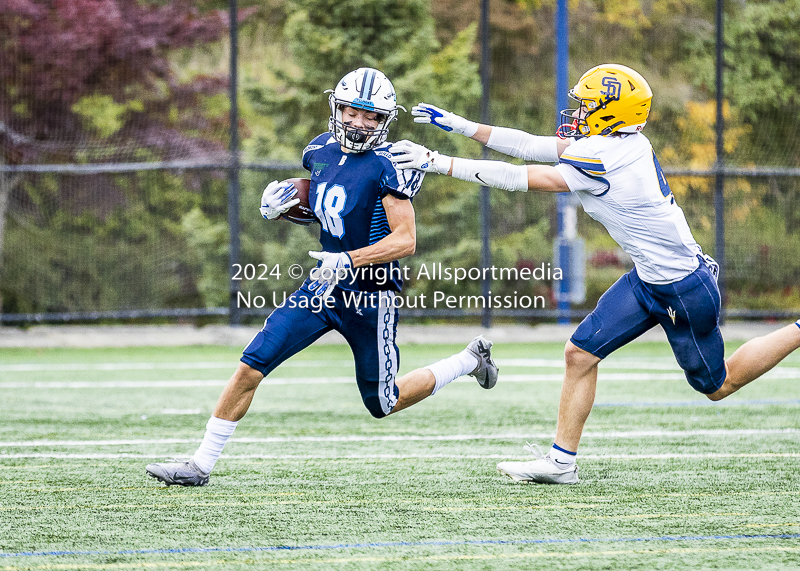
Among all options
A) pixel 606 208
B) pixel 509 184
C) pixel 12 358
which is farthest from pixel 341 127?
pixel 12 358

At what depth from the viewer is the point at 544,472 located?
4.87 metres

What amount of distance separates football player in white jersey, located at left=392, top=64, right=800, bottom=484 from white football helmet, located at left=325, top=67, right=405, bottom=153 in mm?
147

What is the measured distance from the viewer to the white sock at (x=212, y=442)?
4.75 m

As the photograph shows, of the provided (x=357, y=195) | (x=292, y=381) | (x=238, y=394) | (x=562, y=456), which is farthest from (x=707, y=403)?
(x=238, y=394)

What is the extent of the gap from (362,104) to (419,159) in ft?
1.27

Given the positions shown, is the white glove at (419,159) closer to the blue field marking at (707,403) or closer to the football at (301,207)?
the football at (301,207)

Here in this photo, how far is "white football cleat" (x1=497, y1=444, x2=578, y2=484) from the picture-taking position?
488 cm

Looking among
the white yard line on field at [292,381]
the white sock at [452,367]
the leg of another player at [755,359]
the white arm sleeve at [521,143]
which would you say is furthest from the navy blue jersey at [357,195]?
the white yard line on field at [292,381]

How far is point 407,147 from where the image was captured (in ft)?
15.5

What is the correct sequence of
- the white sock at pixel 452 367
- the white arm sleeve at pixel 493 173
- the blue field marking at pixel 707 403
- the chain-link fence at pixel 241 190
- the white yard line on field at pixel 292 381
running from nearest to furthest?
the white arm sleeve at pixel 493 173 < the white sock at pixel 452 367 < the blue field marking at pixel 707 403 < the white yard line on field at pixel 292 381 < the chain-link fence at pixel 241 190

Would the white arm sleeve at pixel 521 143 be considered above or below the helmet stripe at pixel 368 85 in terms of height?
below

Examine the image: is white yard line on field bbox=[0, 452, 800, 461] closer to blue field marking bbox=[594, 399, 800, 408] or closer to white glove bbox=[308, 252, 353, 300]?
white glove bbox=[308, 252, 353, 300]

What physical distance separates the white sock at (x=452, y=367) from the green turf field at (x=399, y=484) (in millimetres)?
419

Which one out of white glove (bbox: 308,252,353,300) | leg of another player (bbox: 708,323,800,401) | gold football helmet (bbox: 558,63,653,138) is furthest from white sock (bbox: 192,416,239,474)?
leg of another player (bbox: 708,323,800,401)
